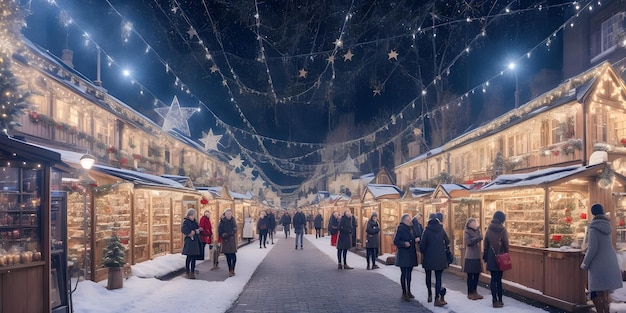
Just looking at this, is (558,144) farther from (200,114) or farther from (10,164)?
(200,114)

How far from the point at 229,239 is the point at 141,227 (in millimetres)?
4016

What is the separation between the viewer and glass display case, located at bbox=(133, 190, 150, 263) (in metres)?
15.4

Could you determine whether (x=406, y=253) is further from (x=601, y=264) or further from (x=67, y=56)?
(x=67, y=56)

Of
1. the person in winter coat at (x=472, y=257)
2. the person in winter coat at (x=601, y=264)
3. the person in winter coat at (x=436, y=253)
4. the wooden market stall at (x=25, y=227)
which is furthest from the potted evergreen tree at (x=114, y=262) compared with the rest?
the person in winter coat at (x=601, y=264)

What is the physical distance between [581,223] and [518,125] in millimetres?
8187

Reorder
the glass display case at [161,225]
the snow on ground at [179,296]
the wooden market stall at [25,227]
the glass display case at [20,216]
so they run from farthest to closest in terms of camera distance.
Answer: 1. the glass display case at [161,225]
2. the snow on ground at [179,296]
3. the glass display case at [20,216]
4. the wooden market stall at [25,227]

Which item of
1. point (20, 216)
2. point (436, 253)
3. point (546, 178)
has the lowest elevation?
point (436, 253)

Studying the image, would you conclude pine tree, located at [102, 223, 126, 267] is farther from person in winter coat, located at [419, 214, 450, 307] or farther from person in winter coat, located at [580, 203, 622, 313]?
person in winter coat, located at [580, 203, 622, 313]

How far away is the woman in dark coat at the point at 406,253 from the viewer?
33.2 ft

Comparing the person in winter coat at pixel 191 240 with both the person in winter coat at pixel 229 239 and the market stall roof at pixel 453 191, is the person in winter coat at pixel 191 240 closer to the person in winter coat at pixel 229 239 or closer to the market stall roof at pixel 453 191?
the person in winter coat at pixel 229 239

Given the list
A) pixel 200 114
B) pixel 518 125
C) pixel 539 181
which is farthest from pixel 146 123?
pixel 539 181

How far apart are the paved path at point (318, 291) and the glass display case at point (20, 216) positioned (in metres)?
3.71

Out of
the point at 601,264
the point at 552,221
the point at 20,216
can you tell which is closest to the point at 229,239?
the point at 20,216

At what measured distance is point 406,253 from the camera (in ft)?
33.3
